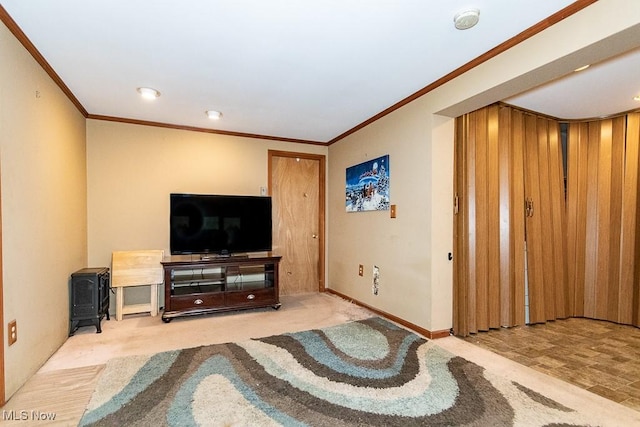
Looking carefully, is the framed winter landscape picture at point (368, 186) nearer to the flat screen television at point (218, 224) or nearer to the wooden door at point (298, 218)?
the wooden door at point (298, 218)

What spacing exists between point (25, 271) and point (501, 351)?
3697 mm

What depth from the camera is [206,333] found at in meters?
2.99

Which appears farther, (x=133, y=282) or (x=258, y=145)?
(x=258, y=145)

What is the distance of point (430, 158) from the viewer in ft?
9.41

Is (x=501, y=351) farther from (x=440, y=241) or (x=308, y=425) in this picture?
(x=308, y=425)

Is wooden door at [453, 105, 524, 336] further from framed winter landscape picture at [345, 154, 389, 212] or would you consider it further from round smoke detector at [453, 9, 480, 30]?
round smoke detector at [453, 9, 480, 30]

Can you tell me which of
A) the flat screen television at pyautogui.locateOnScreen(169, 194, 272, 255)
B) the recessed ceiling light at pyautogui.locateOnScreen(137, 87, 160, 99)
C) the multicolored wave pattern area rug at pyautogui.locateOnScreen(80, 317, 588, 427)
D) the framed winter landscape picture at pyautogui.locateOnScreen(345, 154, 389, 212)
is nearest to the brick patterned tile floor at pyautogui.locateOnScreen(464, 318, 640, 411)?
the multicolored wave pattern area rug at pyautogui.locateOnScreen(80, 317, 588, 427)

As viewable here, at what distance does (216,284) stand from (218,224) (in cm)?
73

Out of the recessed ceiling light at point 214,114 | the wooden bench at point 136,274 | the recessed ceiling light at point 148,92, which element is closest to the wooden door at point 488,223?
the recessed ceiling light at point 214,114

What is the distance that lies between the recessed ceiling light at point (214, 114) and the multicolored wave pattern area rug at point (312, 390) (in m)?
2.46

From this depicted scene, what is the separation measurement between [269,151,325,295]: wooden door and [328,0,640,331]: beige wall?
565mm

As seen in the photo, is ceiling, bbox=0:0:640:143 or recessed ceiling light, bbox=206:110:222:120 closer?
ceiling, bbox=0:0:640:143

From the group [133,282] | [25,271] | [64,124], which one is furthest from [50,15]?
[133,282]

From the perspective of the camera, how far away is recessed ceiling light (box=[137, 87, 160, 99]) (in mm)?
2875
